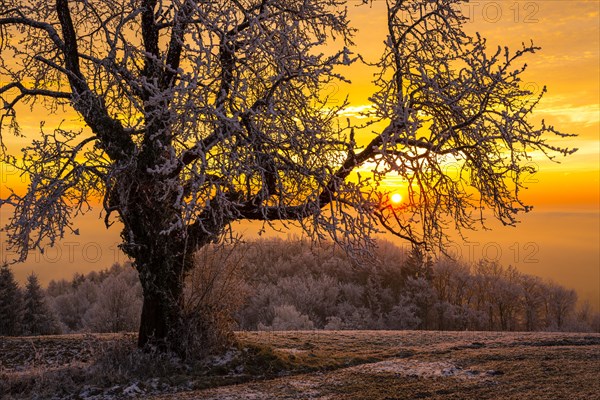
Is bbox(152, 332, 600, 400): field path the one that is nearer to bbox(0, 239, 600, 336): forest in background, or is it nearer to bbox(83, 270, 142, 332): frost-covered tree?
bbox(83, 270, 142, 332): frost-covered tree

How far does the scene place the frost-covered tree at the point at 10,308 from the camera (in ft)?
75.5

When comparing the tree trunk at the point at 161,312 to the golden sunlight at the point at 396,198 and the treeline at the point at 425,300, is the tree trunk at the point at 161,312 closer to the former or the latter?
the golden sunlight at the point at 396,198

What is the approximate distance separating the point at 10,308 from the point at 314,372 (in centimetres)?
1746

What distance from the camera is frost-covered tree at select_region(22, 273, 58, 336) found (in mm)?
24422

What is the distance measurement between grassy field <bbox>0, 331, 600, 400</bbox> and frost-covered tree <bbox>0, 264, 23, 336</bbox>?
10.8 metres

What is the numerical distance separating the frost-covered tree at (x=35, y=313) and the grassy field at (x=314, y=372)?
39.3 feet

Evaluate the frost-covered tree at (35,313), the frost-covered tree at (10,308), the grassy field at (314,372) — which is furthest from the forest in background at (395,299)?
the grassy field at (314,372)

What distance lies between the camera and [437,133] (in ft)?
28.5

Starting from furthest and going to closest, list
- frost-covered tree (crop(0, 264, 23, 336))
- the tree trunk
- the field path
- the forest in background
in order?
the forest in background → frost-covered tree (crop(0, 264, 23, 336)) → the tree trunk → the field path

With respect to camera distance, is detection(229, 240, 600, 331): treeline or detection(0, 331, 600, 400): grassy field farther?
detection(229, 240, 600, 331): treeline

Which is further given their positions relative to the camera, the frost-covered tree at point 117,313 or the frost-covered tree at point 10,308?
the frost-covered tree at point 117,313

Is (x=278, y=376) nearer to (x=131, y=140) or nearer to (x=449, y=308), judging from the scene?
(x=131, y=140)

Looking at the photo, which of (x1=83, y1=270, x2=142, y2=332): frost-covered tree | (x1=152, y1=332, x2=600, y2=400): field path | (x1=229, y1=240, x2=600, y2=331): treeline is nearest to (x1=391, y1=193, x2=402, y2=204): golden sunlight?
(x1=152, y1=332, x2=600, y2=400): field path

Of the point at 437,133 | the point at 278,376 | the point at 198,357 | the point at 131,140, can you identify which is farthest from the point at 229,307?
the point at 437,133
